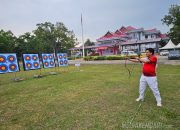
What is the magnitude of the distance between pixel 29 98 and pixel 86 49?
144ft

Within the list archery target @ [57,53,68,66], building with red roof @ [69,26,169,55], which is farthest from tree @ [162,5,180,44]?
archery target @ [57,53,68,66]

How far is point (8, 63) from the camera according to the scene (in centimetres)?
970

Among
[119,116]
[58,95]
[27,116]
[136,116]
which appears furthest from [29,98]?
[136,116]

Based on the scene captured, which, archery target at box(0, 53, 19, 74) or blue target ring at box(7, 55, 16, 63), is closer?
archery target at box(0, 53, 19, 74)

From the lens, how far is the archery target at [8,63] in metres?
9.40

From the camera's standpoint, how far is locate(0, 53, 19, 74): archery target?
30.8 feet

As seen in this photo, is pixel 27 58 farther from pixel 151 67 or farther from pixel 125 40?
pixel 125 40

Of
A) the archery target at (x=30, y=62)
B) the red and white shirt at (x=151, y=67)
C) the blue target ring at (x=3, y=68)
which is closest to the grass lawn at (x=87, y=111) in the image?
the red and white shirt at (x=151, y=67)

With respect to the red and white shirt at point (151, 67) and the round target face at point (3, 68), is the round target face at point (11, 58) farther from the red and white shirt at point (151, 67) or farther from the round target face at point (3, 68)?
the red and white shirt at point (151, 67)

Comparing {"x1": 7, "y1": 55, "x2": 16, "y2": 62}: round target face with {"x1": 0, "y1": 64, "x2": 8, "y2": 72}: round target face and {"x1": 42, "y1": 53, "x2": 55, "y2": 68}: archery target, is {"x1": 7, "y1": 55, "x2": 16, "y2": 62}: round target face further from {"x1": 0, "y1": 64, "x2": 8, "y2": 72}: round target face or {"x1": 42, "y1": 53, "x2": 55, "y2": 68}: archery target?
{"x1": 42, "y1": 53, "x2": 55, "y2": 68}: archery target

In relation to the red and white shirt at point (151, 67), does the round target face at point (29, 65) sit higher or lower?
lower

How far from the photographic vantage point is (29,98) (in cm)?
559

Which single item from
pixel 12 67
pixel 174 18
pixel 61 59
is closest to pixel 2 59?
pixel 12 67

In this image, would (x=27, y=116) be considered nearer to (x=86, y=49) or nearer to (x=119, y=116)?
(x=119, y=116)
